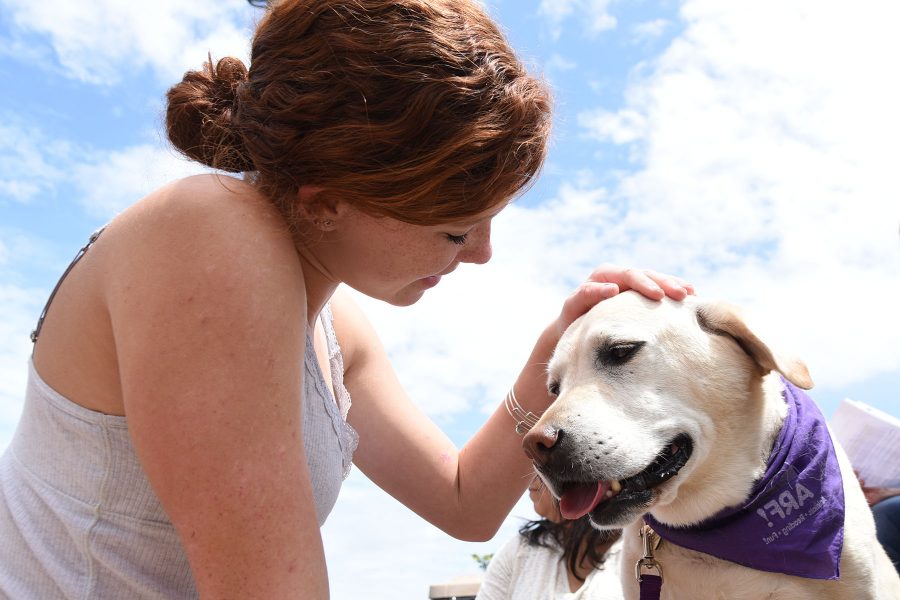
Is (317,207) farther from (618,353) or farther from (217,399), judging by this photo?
Answer: (618,353)

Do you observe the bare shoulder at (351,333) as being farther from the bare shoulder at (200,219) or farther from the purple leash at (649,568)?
the purple leash at (649,568)

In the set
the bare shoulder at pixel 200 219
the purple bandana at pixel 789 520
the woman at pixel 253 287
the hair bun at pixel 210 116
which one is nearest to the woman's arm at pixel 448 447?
the woman at pixel 253 287

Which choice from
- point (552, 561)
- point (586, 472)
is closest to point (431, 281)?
point (586, 472)

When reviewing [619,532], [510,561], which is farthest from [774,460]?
[510,561]

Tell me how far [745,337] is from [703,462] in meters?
0.36

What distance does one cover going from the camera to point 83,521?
1.46 m

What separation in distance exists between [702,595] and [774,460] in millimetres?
408

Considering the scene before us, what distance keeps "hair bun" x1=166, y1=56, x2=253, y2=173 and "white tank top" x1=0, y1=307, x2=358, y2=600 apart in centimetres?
59

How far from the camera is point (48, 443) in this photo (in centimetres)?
151

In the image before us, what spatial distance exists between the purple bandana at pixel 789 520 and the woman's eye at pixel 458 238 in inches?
39.6

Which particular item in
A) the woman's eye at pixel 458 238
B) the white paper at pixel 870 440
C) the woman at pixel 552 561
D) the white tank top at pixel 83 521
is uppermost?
the woman's eye at pixel 458 238

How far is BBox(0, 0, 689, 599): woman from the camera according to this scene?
126cm

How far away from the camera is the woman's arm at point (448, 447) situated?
2.19m

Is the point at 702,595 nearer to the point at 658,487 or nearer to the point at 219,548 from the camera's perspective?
the point at 658,487
